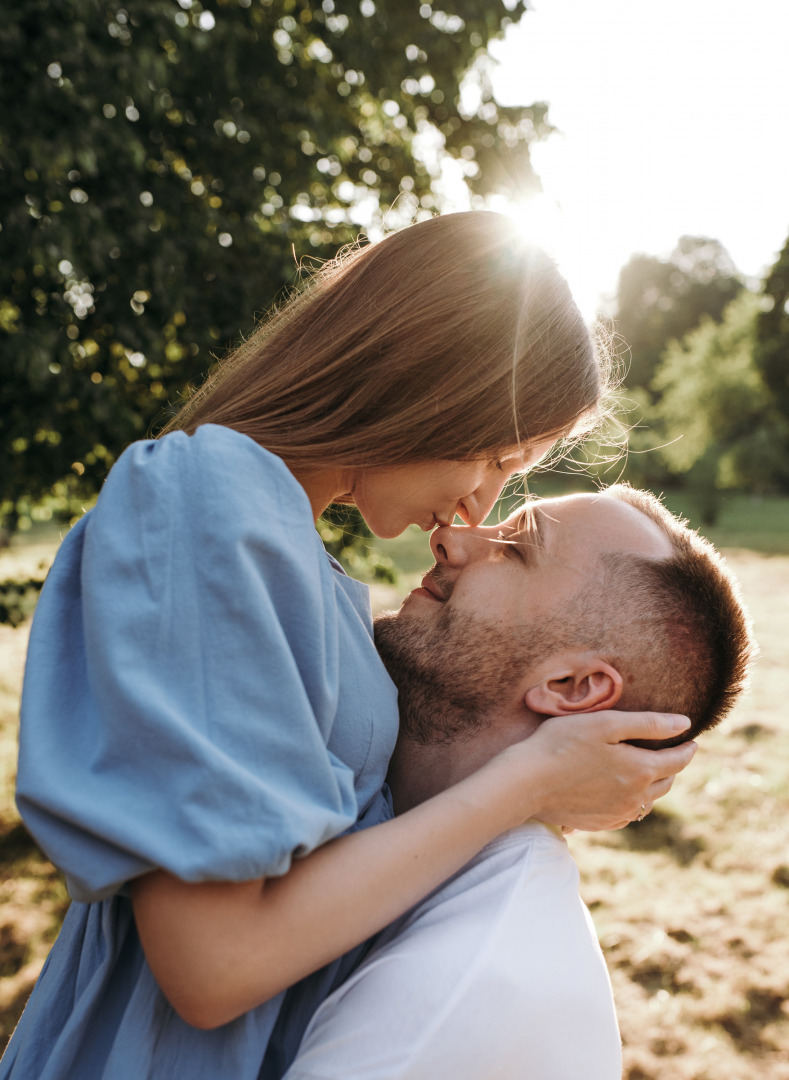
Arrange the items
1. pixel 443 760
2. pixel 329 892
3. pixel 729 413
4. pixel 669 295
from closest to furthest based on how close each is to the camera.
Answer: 1. pixel 329 892
2. pixel 443 760
3. pixel 729 413
4. pixel 669 295

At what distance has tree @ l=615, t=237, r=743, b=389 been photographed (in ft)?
202

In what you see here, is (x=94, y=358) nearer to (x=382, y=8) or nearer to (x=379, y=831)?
(x=382, y=8)

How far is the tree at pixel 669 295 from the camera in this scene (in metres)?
61.6

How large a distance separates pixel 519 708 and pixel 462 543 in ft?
1.76

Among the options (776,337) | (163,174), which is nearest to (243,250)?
(163,174)

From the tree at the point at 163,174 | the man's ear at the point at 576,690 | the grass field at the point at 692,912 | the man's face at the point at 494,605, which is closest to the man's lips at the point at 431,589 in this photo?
the man's face at the point at 494,605

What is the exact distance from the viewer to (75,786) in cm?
114

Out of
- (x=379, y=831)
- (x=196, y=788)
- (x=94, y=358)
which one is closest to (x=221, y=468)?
(x=196, y=788)

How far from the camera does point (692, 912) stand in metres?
5.19

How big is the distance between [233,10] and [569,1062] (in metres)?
5.71

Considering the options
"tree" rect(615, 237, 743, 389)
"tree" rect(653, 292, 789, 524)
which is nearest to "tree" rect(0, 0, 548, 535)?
"tree" rect(653, 292, 789, 524)

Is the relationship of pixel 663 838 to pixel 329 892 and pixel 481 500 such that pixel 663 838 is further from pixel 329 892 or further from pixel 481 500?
pixel 329 892

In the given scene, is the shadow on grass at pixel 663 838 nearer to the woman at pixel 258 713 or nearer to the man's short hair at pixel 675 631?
the man's short hair at pixel 675 631

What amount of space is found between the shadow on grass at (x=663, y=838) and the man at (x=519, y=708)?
176 inches
